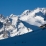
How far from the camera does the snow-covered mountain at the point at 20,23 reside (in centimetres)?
15920

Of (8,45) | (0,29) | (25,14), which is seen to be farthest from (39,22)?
(8,45)

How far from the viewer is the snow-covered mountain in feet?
522

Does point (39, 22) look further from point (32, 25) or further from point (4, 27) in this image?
point (4, 27)

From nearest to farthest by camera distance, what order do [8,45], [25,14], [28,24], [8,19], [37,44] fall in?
[37,44]
[8,45]
[28,24]
[8,19]
[25,14]

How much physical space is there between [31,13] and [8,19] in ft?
74.9

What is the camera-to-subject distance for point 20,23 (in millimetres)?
159750

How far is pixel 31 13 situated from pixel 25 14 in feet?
20.9

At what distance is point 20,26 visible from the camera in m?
161

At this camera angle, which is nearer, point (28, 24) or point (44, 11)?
point (28, 24)

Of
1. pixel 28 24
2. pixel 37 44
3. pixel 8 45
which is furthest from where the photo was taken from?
pixel 28 24

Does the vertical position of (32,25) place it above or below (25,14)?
below

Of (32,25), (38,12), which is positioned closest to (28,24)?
(32,25)

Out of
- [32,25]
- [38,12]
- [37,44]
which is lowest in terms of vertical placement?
[37,44]

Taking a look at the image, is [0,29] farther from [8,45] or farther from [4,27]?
[8,45]
